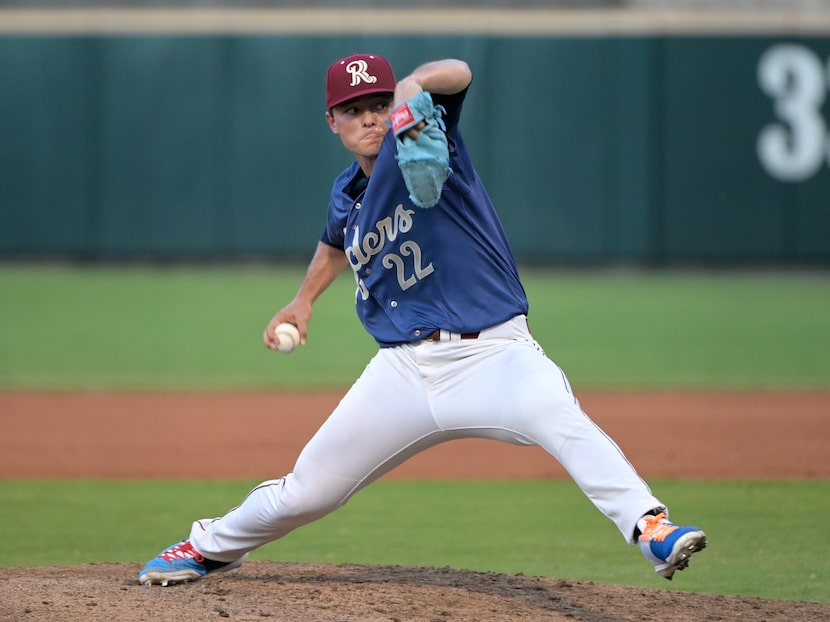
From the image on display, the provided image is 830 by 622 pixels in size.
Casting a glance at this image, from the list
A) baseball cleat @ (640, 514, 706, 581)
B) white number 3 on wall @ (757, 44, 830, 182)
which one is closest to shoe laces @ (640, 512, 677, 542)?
baseball cleat @ (640, 514, 706, 581)

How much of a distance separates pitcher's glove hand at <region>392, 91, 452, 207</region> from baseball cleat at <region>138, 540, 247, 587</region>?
1538 mm

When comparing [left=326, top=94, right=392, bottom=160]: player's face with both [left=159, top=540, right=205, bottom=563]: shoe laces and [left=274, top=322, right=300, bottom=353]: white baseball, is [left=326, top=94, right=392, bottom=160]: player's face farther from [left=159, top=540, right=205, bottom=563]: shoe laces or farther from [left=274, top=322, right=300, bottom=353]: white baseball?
[left=159, top=540, right=205, bottom=563]: shoe laces

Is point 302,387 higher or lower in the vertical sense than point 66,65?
lower

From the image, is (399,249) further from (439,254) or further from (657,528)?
(657,528)

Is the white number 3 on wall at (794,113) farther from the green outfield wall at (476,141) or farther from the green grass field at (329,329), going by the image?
the green grass field at (329,329)

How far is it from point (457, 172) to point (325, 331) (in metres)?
9.31

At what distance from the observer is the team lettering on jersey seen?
3760mm

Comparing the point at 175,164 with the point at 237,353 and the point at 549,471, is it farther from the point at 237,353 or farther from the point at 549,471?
the point at 549,471

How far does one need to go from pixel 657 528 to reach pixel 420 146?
3.85 feet

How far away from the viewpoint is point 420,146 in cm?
329

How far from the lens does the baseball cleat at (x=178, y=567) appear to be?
4136mm

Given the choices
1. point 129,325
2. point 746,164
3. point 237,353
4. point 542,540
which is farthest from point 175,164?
point 542,540

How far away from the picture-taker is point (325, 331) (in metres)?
13.0

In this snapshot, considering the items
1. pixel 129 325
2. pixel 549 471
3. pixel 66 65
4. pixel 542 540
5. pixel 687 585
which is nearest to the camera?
pixel 687 585
